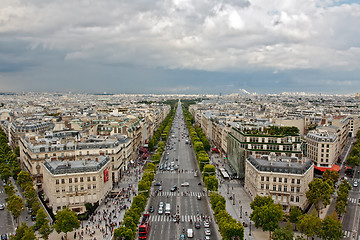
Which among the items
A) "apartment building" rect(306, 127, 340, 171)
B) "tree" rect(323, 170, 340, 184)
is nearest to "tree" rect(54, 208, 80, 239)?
"tree" rect(323, 170, 340, 184)

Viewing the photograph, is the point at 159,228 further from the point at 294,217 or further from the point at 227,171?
the point at 227,171

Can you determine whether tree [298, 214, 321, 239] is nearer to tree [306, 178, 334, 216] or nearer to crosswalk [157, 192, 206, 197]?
tree [306, 178, 334, 216]

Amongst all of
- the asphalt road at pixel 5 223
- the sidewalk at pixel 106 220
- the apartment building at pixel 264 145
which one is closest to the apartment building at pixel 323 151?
the apartment building at pixel 264 145

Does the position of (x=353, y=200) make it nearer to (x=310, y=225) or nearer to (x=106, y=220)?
(x=310, y=225)

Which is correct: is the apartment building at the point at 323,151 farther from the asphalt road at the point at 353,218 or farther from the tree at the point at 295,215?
the tree at the point at 295,215

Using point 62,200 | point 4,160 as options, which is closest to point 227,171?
point 62,200

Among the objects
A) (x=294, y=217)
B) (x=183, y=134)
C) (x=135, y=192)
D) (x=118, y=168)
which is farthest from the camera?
(x=183, y=134)

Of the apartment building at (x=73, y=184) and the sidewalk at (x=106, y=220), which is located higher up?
the apartment building at (x=73, y=184)

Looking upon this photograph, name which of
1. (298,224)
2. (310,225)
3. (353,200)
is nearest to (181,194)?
(298,224)
